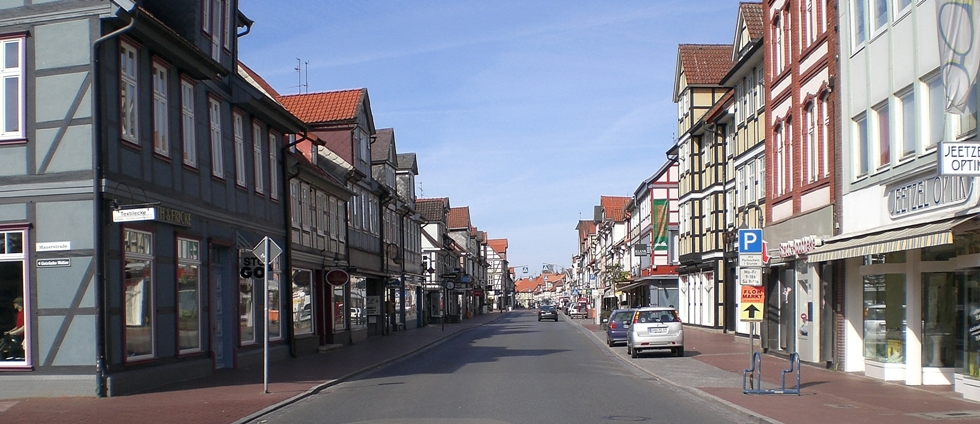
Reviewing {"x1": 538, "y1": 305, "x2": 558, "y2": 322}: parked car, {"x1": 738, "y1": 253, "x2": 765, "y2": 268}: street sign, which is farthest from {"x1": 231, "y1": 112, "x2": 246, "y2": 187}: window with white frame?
{"x1": 538, "y1": 305, "x2": 558, "y2": 322}: parked car

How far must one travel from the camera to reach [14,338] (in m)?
15.7

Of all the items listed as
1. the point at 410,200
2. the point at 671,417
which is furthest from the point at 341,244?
the point at 671,417

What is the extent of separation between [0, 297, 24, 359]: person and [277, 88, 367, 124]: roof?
2260cm

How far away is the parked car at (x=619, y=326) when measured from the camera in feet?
112

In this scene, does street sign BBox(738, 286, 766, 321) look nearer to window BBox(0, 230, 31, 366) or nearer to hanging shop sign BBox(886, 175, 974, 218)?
hanging shop sign BBox(886, 175, 974, 218)

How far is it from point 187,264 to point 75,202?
4035 mm

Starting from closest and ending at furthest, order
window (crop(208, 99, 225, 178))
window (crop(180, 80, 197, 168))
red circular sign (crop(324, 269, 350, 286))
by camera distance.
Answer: window (crop(180, 80, 197, 168)) < window (crop(208, 99, 225, 178)) < red circular sign (crop(324, 269, 350, 286))

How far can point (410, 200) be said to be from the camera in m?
56.0

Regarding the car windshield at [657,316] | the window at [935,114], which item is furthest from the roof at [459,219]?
the window at [935,114]

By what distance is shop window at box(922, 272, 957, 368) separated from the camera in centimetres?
1595

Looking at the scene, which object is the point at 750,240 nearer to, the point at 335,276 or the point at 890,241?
the point at 890,241

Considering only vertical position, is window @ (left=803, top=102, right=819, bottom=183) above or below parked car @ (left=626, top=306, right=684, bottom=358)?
above

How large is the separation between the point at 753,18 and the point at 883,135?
60.4 feet

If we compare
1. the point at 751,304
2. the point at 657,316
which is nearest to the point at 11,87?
the point at 751,304
